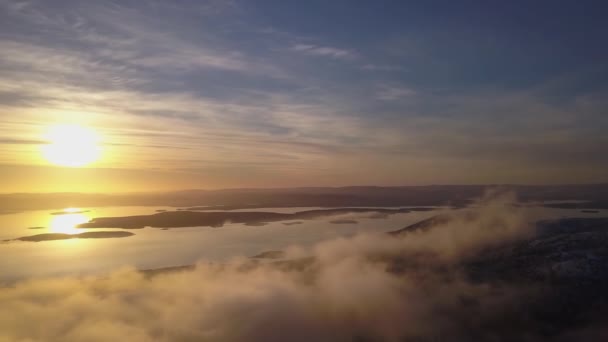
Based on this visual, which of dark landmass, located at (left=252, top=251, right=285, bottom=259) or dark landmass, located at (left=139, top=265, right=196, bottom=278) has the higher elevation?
dark landmass, located at (left=252, top=251, right=285, bottom=259)

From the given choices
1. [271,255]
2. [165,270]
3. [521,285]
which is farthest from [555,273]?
[165,270]

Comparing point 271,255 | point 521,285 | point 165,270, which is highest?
point 271,255

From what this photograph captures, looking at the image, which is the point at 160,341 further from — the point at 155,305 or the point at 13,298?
the point at 13,298

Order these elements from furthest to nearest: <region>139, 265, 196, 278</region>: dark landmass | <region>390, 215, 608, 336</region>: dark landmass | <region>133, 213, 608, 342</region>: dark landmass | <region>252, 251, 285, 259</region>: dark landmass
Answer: <region>252, 251, 285, 259</region>: dark landmass → <region>139, 265, 196, 278</region>: dark landmass → <region>390, 215, 608, 336</region>: dark landmass → <region>133, 213, 608, 342</region>: dark landmass

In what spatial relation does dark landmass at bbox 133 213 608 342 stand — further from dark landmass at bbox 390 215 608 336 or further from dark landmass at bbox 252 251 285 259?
dark landmass at bbox 252 251 285 259

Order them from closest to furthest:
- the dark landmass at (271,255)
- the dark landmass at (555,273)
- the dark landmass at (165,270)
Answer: the dark landmass at (555,273) → the dark landmass at (165,270) → the dark landmass at (271,255)

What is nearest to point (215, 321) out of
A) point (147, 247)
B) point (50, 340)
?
point (50, 340)

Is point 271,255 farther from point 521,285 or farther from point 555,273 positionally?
point 555,273

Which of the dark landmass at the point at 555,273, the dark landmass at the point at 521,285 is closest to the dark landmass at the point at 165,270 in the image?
the dark landmass at the point at 521,285

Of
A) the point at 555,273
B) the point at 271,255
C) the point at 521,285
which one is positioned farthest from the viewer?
the point at 271,255

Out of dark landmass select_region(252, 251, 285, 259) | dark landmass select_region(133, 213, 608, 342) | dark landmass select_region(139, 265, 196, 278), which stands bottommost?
dark landmass select_region(133, 213, 608, 342)

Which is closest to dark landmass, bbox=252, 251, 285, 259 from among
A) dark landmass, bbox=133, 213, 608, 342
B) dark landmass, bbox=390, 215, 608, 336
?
dark landmass, bbox=133, 213, 608, 342

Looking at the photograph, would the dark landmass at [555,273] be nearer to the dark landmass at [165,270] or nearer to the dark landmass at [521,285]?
the dark landmass at [521,285]
